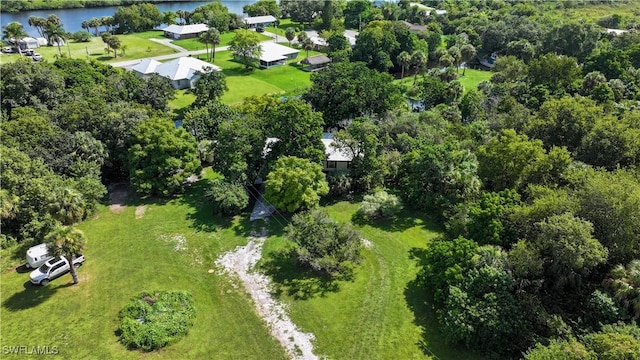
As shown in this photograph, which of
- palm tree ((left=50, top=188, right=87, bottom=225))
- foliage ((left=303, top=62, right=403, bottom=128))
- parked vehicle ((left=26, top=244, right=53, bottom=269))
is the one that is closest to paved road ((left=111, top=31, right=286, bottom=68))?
foliage ((left=303, top=62, right=403, bottom=128))

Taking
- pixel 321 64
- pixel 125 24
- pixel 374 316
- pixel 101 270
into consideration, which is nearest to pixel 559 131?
pixel 374 316

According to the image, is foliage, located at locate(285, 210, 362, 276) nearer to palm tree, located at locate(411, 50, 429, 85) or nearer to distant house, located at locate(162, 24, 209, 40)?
palm tree, located at locate(411, 50, 429, 85)

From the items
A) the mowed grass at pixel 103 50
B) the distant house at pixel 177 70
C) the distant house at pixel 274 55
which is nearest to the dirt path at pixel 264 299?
the distant house at pixel 177 70

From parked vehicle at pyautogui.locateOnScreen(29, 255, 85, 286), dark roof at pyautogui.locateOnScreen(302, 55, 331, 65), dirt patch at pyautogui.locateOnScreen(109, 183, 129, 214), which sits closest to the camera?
parked vehicle at pyautogui.locateOnScreen(29, 255, 85, 286)

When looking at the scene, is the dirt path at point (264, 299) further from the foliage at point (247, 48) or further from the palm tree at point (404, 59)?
the foliage at point (247, 48)

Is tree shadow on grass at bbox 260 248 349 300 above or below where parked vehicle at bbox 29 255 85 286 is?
below

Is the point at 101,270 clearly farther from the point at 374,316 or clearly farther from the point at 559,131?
the point at 559,131
